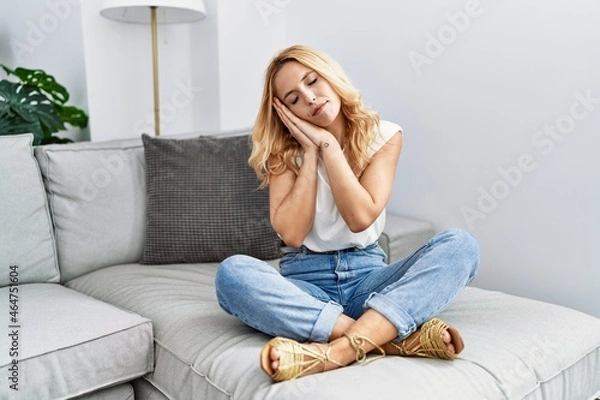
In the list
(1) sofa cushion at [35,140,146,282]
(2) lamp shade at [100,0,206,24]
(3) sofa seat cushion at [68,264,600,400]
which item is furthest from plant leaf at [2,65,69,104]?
(3) sofa seat cushion at [68,264,600,400]

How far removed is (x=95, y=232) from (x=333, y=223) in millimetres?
865

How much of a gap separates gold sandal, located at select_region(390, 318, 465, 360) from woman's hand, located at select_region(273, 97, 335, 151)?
536 millimetres

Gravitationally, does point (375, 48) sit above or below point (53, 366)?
above

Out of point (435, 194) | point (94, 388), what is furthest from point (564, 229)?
point (94, 388)

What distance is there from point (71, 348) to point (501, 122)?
1458 millimetres

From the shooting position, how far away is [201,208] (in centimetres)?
194

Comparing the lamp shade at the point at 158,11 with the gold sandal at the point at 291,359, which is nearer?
the gold sandal at the point at 291,359

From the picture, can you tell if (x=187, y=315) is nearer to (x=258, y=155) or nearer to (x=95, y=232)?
(x=258, y=155)

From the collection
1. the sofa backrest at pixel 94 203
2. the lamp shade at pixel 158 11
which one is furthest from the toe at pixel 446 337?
the lamp shade at pixel 158 11

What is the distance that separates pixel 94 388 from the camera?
138 centimetres

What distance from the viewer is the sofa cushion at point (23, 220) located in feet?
5.72

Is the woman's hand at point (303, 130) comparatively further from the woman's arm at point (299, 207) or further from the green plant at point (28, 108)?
the green plant at point (28, 108)

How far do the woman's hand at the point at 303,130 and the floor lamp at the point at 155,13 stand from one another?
1.00m

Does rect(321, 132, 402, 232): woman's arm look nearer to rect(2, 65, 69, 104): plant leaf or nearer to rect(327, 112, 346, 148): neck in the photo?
rect(327, 112, 346, 148): neck
